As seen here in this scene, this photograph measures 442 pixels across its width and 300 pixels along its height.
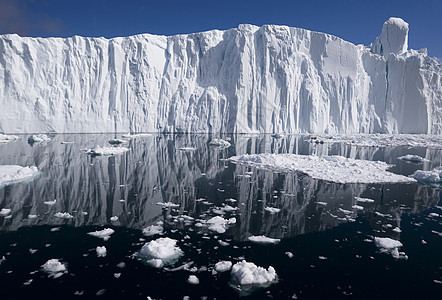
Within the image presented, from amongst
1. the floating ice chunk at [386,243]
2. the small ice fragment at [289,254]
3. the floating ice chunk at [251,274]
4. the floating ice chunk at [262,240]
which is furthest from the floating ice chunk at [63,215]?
the floating ice chunk at [386,243]

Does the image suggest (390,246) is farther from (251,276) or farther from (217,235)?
(217,235)

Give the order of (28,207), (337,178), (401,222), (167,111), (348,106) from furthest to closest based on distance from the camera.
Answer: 1. (348,106)
2. (167,111)
3. (337,178)
4. (28,207)
5. (401,222)

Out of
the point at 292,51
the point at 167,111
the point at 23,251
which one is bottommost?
the point at 23,251

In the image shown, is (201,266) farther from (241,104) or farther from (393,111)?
(393,111)

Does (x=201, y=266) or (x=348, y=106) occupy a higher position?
(x=348, y=106)

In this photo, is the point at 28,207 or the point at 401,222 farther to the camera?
the point at 28,207

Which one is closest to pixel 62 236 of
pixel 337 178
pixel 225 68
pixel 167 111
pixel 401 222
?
pixel 401 222

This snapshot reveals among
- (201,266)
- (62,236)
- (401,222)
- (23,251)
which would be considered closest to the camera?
(201,266)
